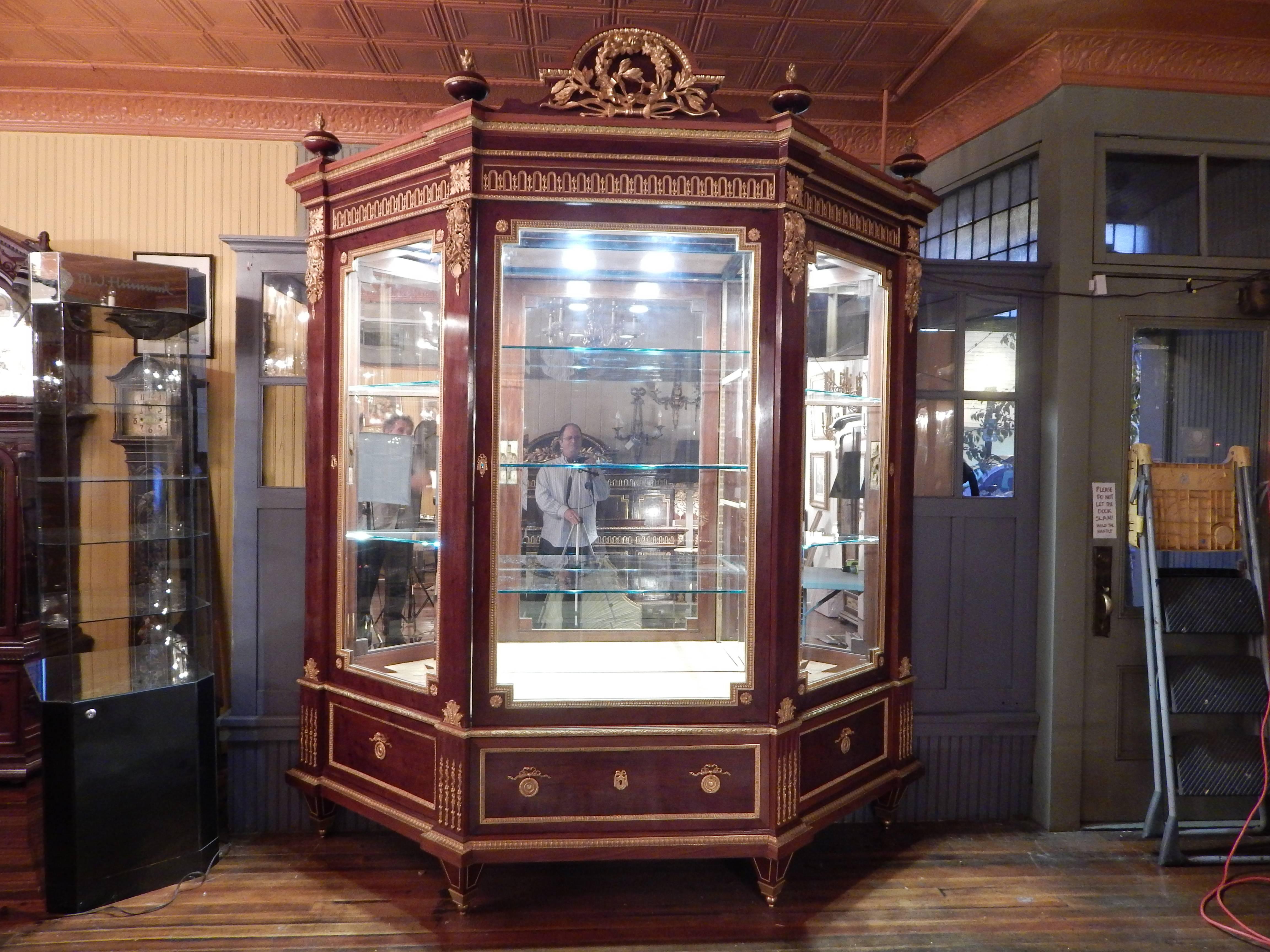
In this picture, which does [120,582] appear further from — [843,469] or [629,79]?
[843,469]

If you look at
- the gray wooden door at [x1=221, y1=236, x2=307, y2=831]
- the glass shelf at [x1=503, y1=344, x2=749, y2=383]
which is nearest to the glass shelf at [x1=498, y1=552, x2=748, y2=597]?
the glass shelf at [x1=503, y1=344, x2=749, y2=383]

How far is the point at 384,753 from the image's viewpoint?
2479 millimetres

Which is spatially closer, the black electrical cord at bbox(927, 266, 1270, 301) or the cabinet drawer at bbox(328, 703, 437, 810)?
the cabinet drawer at bbox(328, 703, 437, 810)

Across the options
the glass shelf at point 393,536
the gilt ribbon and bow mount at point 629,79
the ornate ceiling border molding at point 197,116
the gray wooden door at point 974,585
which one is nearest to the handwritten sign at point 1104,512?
the gray wooden door at point 974,585

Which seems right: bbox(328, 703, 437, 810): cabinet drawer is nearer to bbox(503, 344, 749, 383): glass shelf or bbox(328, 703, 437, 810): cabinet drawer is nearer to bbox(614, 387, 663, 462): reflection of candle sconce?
bbox(614, 387, 663, 462): reflection of candle sconce

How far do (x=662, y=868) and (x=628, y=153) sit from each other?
7.77 ft

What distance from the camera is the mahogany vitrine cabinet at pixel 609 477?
227 cm

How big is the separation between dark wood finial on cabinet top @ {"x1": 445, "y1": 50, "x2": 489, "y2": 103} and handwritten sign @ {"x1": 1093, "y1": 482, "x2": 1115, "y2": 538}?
2651 millimetres

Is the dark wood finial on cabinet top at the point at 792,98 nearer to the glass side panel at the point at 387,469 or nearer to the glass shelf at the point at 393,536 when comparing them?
the glass side panel at the point at 387,469

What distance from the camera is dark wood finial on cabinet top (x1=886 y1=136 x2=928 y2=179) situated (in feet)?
9.00

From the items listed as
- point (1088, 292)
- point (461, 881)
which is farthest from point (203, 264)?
point (1088, 292)

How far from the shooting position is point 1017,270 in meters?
3.03

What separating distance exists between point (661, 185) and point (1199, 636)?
107 inches

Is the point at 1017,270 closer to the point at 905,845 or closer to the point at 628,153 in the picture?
the point at 628,153
